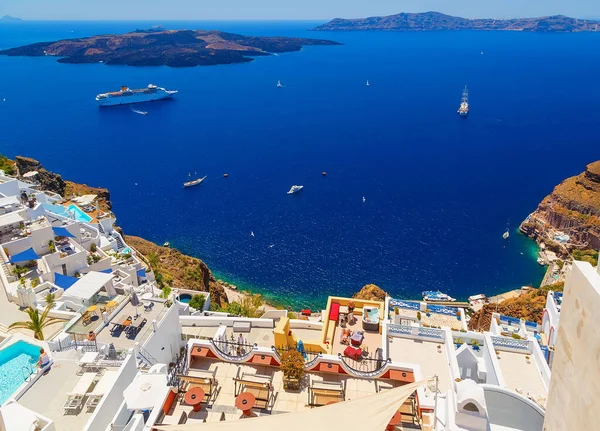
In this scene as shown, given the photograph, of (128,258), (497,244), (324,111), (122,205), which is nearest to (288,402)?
(128,258)

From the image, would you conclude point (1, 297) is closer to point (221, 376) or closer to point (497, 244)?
point (221, 376)

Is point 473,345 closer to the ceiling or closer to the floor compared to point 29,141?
closer to the ceiling

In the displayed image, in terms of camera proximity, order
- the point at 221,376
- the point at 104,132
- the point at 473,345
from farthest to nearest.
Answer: the point at 104,132 < the point at 473,345 < the point at 221,376

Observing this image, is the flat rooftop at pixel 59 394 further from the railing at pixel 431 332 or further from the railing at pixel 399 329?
the railing at pixel 431 332

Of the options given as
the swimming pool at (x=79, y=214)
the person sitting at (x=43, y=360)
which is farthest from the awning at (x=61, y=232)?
the person sitting at (x=43, y=360)

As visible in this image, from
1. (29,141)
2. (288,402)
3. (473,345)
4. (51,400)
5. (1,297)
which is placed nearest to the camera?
(288,402)

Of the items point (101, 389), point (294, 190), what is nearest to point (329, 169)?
point (294, 190)
